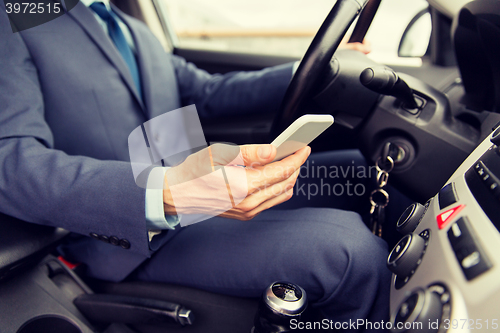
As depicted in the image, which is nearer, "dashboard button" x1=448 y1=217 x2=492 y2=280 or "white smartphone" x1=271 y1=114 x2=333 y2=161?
"dashboard button" x1=448 y1=217 x2=492 y2=280

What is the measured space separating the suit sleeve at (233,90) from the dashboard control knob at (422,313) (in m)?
0.72

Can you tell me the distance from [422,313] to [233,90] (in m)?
0.87

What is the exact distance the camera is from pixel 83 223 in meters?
0.54

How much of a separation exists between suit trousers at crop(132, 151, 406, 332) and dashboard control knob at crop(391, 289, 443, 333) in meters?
0.17

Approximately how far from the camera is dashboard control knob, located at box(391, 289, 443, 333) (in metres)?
0.32

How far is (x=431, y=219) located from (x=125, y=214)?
483mm

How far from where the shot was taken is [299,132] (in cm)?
46

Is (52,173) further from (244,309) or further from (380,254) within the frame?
(380,254)

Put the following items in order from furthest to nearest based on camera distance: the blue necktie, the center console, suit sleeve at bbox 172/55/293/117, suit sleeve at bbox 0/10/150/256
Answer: suit sleeve at bbox 172/55/293/117 → the blue necktie → suit sleeve at bbox 0/10/150/256 → the center console

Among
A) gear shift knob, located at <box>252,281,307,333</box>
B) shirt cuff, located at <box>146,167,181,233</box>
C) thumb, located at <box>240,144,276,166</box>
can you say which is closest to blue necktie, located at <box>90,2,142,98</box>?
shirt cuff, located at <box>146,167,181,233</box>

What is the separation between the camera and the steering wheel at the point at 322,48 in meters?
0.56

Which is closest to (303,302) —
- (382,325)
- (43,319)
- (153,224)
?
(382,325)

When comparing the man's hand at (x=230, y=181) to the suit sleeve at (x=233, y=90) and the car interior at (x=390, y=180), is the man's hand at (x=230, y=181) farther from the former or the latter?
the suit sleeve at (x=233, y=90)

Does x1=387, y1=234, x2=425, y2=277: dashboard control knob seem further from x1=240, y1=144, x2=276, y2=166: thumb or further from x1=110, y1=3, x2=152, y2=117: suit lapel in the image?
x1=110, y1=3, x2=152, y2=117: suit lapel
